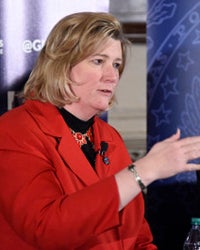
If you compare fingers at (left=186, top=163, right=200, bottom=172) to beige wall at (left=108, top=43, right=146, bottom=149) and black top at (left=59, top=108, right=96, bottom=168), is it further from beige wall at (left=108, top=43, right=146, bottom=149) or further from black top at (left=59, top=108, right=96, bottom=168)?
beige wall at (left=108, top=43, right=146, bottom=149)

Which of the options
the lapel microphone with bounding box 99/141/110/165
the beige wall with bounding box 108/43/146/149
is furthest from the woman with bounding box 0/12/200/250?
the beige wall with bounding box 108/43/146/149

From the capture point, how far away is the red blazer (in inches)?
64.3

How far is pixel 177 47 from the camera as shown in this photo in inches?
118

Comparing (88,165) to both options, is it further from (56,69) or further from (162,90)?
(162,90)

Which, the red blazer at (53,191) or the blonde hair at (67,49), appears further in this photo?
the blonde hair at (67,49)

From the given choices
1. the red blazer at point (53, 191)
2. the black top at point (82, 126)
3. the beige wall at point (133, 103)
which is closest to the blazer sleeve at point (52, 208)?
the red blazer at point (53, 191)

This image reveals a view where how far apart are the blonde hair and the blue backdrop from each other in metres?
1.01

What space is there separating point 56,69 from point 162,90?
1158 mm

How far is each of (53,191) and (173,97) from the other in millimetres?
1438

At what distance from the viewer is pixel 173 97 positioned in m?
3.03

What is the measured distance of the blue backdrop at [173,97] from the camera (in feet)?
9.75

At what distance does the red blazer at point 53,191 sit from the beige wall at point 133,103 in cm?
203

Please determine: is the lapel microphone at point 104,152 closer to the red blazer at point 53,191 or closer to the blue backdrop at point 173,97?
the red blazer at point 53,191

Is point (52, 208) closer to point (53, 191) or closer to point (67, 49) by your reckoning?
point (53, 191)
